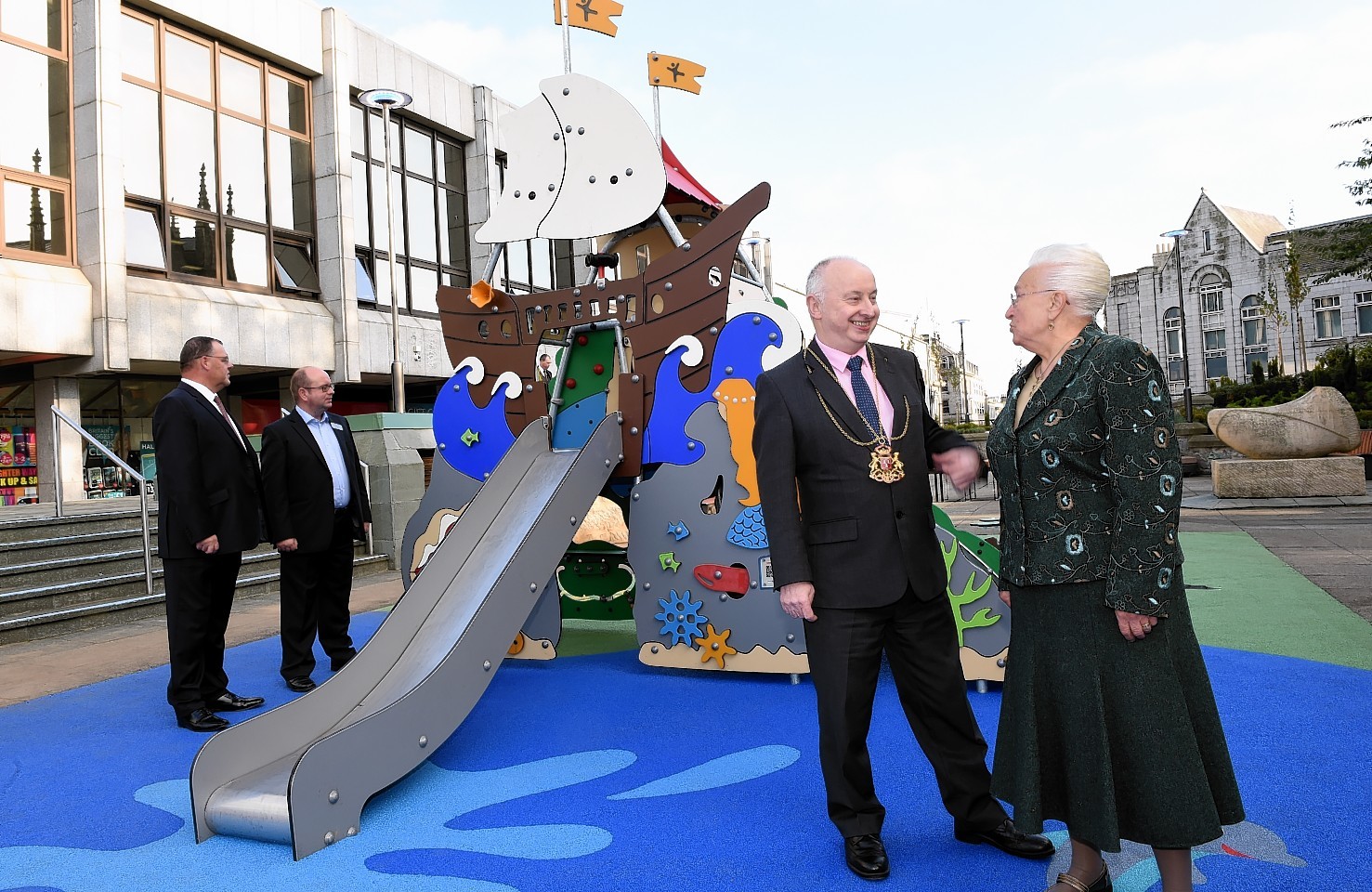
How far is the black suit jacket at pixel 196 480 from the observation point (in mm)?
4422

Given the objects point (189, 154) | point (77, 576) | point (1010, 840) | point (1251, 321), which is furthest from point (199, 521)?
point (1251, 321)

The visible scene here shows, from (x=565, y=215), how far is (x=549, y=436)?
1346 millimetres

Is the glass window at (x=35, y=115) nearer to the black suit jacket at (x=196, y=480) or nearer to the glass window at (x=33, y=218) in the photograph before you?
the glass window at (x=33, y=218)

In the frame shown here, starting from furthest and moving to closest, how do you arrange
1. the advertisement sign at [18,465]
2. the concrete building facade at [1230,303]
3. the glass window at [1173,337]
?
the glass window at [1173,337], the concrete building facade at [1230,303], the advertisement sign at [18,465]

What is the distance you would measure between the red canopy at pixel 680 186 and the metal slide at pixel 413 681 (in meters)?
1.76

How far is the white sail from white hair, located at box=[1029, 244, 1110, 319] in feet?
11.1

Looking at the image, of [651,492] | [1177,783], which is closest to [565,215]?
[651,492]

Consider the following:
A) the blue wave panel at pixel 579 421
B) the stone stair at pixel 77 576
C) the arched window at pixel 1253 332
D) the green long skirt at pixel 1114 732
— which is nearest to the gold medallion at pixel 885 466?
the green long skirt at pixel 1114 732

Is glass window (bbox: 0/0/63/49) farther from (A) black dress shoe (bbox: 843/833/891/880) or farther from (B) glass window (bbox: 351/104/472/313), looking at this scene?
(A) black dress shoe (bbox: 843/833/891/880)

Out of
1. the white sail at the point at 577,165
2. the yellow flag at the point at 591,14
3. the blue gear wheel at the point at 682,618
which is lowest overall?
the blue gear wheel at the point at 682,618

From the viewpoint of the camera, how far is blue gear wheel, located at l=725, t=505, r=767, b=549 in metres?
4.79

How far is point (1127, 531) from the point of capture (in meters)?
2.09

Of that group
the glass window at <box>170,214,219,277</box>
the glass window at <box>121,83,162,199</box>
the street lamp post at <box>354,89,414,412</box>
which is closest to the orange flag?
the street lamp post at <box>354,89,414,412</box>

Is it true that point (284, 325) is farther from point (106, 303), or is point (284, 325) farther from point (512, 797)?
point (512, 797)
